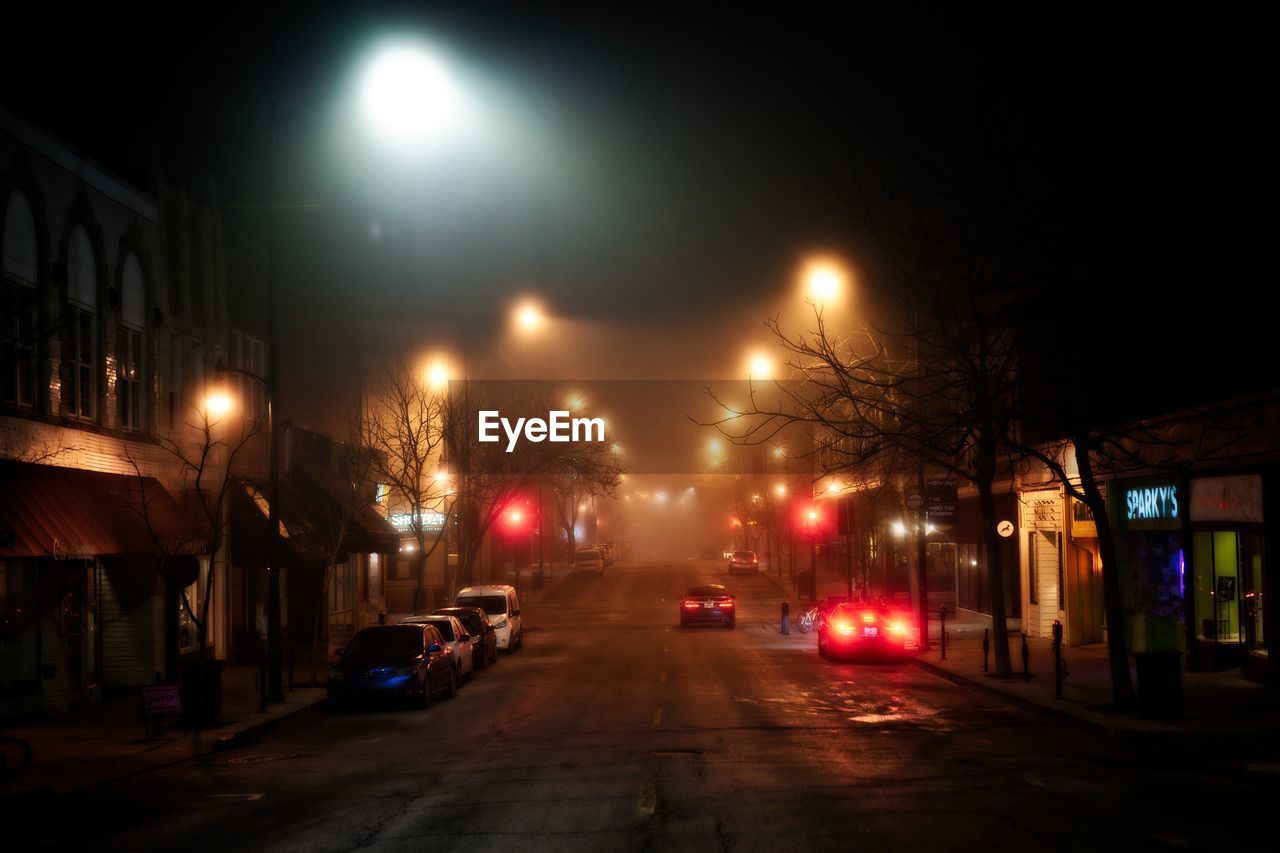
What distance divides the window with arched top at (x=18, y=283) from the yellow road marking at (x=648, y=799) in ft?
41.6

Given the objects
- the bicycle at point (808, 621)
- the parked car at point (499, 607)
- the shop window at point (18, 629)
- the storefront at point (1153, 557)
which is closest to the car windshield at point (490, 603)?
the parked car at point (499, 607)

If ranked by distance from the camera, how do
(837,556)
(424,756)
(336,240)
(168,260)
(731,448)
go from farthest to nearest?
(731,448), (837,556), (336,240), (168,260), (424,756)

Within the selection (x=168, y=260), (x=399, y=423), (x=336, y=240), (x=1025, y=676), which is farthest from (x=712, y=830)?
(x=336, y=240)

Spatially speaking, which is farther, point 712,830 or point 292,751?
point 292,751

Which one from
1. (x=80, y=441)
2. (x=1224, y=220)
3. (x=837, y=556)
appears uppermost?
(x=1224, y=220)

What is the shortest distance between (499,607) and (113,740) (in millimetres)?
18433

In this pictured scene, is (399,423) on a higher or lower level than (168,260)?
lower

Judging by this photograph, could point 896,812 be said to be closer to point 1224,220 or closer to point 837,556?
point 1224,220

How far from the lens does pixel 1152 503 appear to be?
2778 cm

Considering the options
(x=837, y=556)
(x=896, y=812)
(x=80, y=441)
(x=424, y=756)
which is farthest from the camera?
(x=837, y=556)

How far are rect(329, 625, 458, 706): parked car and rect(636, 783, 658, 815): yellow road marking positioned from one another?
9.94 meters

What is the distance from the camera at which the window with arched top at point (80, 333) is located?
75.9 feet

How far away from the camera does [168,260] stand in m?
27.8

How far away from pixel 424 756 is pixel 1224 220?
17823mm
